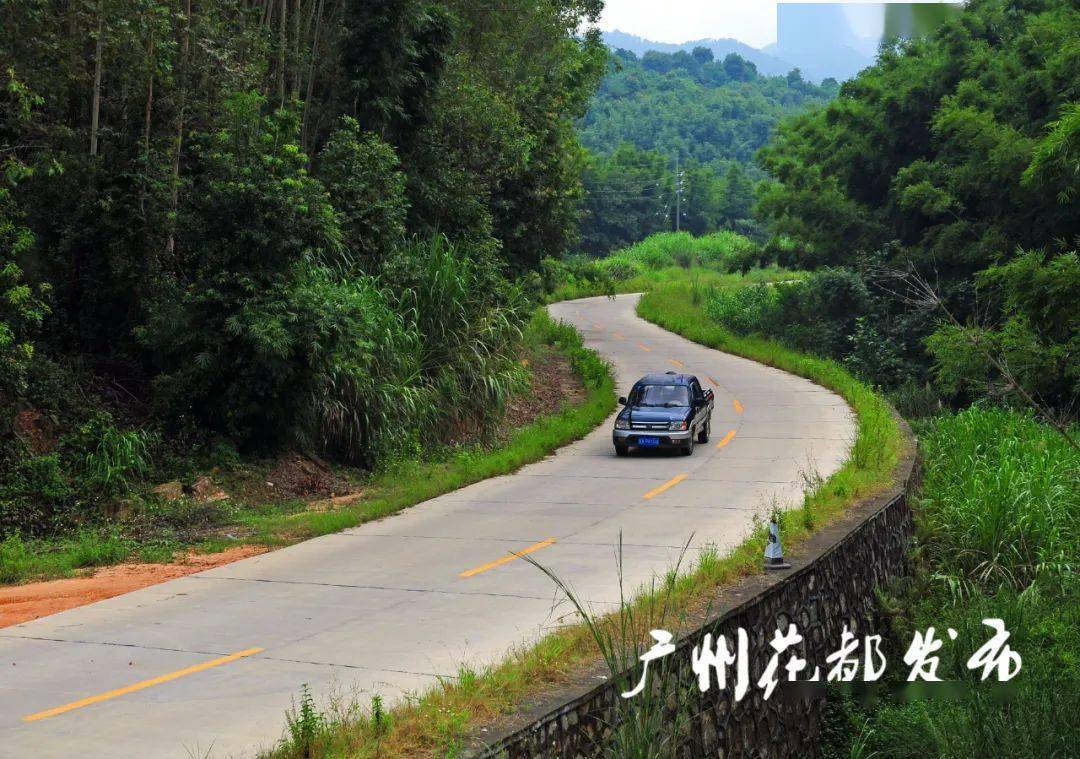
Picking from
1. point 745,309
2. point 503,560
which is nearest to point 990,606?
point 503,560

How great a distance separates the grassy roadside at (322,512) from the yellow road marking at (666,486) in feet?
10.3

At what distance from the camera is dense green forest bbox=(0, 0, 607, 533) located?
1719cm

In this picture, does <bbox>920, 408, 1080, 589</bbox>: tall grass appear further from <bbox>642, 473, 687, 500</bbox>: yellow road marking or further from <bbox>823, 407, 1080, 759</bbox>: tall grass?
<bbox>642, 473, 687, 500</bbox>: yellow road marking

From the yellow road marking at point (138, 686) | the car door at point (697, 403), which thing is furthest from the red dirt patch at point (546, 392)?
the yellow road marking at point (138, 686)

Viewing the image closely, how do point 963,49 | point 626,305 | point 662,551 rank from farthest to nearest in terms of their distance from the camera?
point 626,305
point 963,49
point 662,551

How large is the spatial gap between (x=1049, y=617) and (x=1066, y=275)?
3778 millimetres

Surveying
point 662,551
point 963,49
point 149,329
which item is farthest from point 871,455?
point 963,49

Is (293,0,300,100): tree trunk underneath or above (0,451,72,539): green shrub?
above

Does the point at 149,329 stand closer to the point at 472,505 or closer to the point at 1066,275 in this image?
the point at 472,505

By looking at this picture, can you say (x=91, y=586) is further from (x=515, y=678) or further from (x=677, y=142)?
(x=677, y=142)

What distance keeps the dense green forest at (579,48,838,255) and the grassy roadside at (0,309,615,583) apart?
2003 inches

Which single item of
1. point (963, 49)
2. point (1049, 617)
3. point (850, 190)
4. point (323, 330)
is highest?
point (963, 49)

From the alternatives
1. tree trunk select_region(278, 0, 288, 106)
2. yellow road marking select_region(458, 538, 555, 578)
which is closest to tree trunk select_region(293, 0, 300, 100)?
tree trunk select_region(278, 0, 288, 106)

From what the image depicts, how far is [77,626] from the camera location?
456 inches
